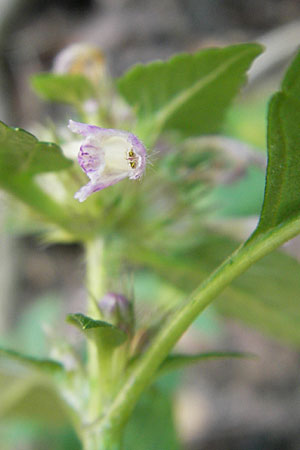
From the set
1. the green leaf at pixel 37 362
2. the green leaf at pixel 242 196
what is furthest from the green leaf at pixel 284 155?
the green leaf at pixel 242 196

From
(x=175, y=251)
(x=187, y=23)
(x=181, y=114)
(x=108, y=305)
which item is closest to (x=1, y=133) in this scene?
(x=108, y=305)

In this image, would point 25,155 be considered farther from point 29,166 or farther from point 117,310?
point 117,310

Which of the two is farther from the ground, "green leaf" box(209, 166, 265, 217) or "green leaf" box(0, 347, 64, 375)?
"green leaf" box(209, 166, 265, 217)

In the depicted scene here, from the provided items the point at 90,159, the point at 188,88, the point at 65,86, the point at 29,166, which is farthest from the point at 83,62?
the point at 90,159

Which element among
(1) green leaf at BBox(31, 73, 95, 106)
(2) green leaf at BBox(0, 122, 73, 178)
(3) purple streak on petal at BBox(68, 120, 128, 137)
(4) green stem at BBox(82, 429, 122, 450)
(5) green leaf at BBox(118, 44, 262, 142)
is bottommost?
(4) green stem at BBox(82, 429, 122, 450)

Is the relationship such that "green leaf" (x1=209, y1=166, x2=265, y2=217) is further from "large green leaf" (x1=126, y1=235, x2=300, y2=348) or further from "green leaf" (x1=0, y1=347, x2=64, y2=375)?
"green leaf" (x1=0, y1=347, x2=64, y2=375)

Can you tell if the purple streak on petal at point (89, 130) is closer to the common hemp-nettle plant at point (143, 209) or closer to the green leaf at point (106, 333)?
the common hemp-nettle plant at point (143, 209)

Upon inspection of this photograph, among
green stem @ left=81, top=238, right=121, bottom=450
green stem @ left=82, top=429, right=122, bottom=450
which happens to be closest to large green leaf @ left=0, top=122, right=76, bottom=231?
green stem @ left=81, top=238, right=121, bottom=450
